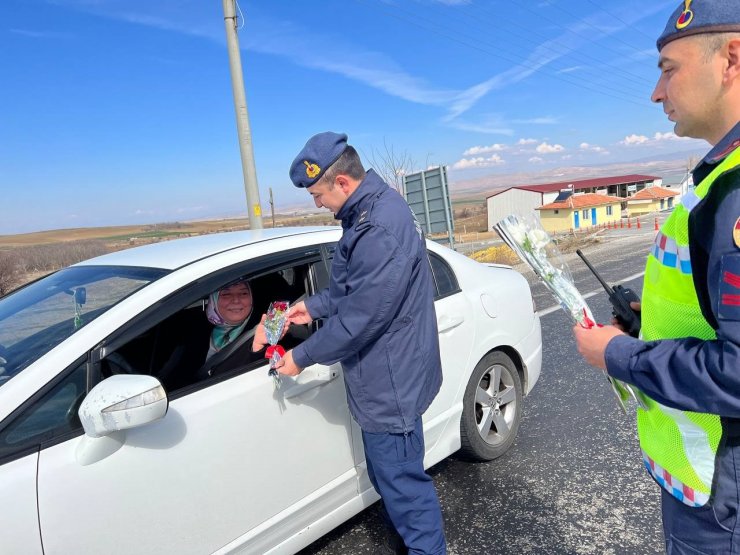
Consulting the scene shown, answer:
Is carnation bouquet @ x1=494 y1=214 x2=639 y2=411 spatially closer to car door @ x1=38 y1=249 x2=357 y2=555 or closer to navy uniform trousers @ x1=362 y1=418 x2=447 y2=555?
navy uniform trousers @ x1=362 y1=418 x2=447 y2=555

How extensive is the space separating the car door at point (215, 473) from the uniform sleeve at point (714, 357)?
55.5 inches

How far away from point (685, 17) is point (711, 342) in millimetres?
744

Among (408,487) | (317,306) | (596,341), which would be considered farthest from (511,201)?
(596,341)

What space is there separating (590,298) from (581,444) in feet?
15.8

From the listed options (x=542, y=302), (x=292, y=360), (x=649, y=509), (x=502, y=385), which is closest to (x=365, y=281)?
(x=292, y=360)

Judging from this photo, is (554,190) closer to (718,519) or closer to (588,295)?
(588,295)

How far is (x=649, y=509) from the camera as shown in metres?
2.63

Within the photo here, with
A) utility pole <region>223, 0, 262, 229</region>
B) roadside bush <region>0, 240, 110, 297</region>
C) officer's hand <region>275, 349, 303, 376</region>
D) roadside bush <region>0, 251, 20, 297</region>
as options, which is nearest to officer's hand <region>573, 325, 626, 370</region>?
officer's hand <region>275, 349, 303, 376</region>

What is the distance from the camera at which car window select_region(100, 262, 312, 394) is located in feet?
6.50

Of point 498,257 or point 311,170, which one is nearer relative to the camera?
point 311,170

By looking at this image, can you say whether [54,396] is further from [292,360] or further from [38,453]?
[292,360]

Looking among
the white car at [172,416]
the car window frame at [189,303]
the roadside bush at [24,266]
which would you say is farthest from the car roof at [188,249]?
the roadside bush at [24,266]

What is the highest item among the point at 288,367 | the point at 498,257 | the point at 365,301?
the point at 365,301

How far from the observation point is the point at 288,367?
199 centimetres
